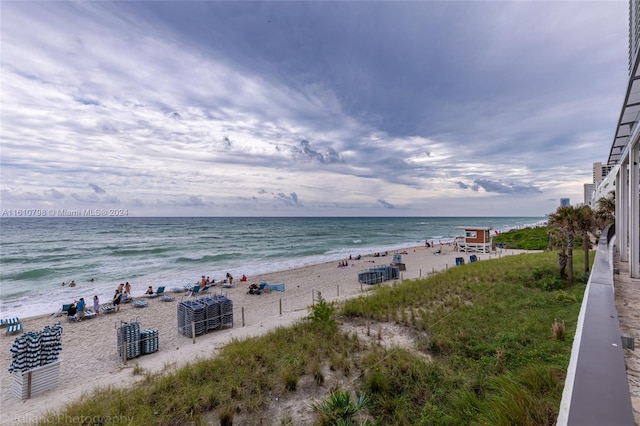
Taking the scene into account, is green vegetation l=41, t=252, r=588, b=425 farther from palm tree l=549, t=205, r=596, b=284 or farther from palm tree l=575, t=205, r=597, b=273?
palm tree l=575, t=205, r=597, b=273

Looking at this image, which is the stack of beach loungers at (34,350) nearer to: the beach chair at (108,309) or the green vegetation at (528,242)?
the beach chair at (108,309)

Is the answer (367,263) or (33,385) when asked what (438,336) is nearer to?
(33,385)

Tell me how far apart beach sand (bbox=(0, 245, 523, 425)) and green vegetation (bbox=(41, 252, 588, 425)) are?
141 cm

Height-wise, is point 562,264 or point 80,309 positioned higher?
point 562,264

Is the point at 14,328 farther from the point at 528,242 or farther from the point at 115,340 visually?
the point at 528,242

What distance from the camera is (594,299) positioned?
3338 millimetres

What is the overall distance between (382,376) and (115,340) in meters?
12.6

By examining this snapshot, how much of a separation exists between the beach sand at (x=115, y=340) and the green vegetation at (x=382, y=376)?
55.7 inches

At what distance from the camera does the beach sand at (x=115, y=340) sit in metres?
8.53

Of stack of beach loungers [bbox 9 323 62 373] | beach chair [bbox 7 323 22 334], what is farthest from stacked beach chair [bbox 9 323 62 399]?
beach chair [bbox 7 323 22 334]

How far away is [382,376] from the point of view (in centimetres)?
668

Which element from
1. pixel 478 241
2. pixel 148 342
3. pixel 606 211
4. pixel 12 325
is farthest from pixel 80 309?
pixel 478 241

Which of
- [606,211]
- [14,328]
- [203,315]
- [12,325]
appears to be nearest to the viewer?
[203,315]

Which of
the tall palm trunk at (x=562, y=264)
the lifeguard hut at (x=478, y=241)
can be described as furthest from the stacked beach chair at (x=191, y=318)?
the lifeguard hut at (x=478, y=241)
